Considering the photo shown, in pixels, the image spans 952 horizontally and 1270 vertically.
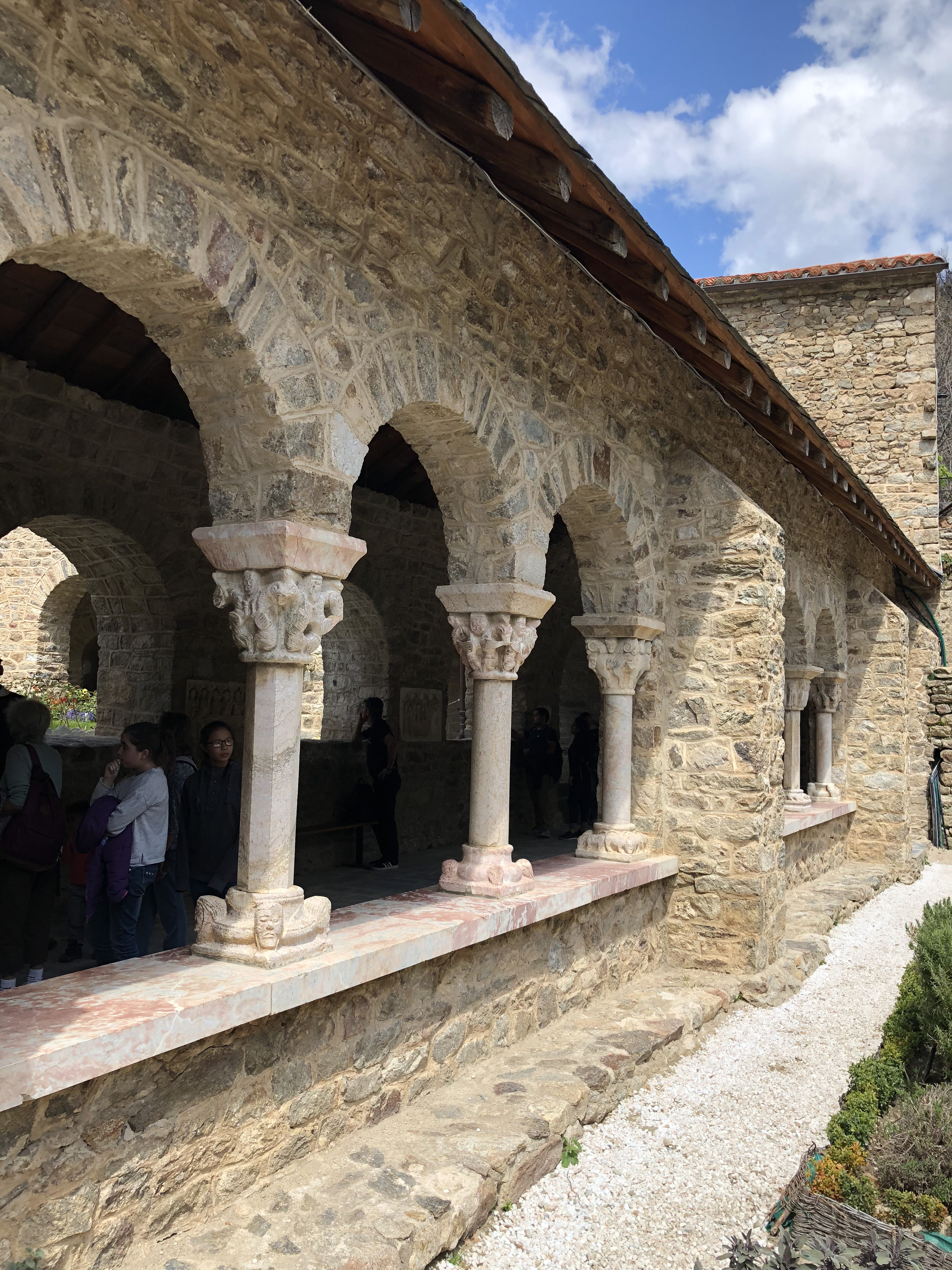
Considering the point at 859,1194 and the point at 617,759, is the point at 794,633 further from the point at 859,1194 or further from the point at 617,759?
the point at 859,1194

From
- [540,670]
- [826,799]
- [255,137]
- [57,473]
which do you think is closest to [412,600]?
[540,670]

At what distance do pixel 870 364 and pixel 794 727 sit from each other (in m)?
6.08

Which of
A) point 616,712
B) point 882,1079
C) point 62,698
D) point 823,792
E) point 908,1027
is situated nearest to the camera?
point 882,1079

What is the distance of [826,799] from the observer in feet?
34.4

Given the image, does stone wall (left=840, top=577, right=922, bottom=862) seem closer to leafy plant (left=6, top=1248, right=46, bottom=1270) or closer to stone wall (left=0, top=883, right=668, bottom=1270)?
stone wall (left=0, top=883, right=668, bottom=1270)

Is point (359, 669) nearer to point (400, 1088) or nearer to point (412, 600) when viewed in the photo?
point (412, 600)

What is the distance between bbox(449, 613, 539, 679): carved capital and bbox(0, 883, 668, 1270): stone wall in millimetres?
1179

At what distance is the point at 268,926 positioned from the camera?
9.58ft

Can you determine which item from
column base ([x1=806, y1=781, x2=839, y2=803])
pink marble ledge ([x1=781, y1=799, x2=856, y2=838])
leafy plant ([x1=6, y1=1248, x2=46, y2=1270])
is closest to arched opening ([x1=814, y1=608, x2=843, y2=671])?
column base ([x1=806, y1=781, x2=839, y2=803])

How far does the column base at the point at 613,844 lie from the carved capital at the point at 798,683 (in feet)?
12.9

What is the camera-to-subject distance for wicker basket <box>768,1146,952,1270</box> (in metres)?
2.48

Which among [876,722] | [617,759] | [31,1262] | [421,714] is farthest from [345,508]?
[876,722]

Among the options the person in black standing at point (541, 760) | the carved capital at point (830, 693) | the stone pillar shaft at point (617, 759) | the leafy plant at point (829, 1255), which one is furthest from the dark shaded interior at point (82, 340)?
the carved capital at point (830, 693)

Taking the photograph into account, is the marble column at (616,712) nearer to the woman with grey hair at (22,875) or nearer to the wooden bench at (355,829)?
the wooden bench at (355,829)
